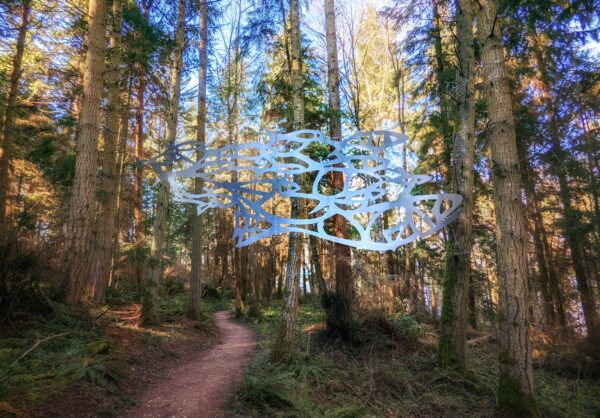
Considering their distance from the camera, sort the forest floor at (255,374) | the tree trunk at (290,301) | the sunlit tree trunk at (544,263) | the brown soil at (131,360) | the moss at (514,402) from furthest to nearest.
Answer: the sunlit tree trunk at (544,263)
the tree trunk at (290,301)
the moss at (514,402)
the forest floor at (255,374)
the brown soil at (131,360)

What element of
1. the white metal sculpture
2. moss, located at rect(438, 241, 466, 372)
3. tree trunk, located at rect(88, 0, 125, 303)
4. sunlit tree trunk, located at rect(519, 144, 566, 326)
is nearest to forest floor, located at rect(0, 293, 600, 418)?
moss, located at rect(438, 241, 466, 372)

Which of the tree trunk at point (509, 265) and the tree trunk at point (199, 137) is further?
the tree trunk at point (199, 137)

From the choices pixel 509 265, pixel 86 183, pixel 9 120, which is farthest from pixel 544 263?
pixel 9 120

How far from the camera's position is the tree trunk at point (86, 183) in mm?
7012

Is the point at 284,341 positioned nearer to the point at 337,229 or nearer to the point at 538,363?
the point at 337,229

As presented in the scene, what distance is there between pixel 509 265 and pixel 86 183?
316 inches

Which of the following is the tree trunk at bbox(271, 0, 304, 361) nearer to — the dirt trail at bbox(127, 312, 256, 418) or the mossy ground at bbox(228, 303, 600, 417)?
the mossy ground at bbox(228, 303, 600, 417)

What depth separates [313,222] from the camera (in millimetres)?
4398

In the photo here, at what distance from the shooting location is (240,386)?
5789 millimetres

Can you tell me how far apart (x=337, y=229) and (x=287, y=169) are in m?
3.85

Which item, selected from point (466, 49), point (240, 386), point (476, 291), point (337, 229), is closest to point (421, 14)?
point (466, 49)

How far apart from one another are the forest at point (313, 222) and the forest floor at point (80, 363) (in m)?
0.04

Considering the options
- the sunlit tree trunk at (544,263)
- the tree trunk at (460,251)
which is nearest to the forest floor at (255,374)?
the tree trunk at (460,251)

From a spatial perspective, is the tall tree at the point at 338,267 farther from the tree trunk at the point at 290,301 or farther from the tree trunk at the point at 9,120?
the tree trunk at the point at 9,120
